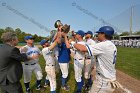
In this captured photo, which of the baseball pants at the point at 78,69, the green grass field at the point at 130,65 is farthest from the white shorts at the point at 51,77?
the green grass field at the point at 130,65

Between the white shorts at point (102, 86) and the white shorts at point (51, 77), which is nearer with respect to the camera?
the white shorts at point (102, 86)

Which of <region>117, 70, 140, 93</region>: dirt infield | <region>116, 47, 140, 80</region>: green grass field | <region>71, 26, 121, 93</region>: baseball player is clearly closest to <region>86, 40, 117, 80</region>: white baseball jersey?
<region>71, 26, 121, 93</region>: baseball player

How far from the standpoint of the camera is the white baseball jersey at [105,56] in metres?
3.95

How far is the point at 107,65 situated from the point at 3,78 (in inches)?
81.3

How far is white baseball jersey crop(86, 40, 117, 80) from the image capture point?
3.95 metres

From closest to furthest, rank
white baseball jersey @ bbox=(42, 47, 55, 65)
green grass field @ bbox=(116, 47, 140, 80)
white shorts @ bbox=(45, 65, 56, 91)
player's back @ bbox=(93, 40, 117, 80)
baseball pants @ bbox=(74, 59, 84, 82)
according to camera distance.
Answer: player's back @ bbox=(93, 40, 117, 80) → white shorts @ bbox=(45, 65, 56, 91) → white baseball jersey @ bbox=(42, 47, 55, 65) → baseball pants @ bbox=(74, 59, 84, 82) → green grass field @ bbox=(116, 47, 140, 80)

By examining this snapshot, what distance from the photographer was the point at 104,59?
13.1 feet

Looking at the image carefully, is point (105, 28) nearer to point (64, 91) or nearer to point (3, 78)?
point (3, 78)

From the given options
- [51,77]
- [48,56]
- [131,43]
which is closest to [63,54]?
[48,56]

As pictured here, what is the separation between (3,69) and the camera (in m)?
4.09

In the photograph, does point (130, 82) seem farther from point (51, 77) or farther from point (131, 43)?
point (131, 43)

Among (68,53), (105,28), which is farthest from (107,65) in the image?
(68,53)

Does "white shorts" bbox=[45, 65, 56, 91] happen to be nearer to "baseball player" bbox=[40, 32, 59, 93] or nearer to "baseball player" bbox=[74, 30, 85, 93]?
"baseball player" bbox=[40, 32, 59, 93]

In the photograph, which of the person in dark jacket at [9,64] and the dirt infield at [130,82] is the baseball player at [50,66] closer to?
the person in dark jacket at [9,64]
